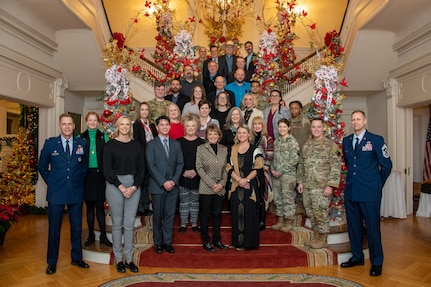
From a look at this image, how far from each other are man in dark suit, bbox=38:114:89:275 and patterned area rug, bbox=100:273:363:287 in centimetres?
97

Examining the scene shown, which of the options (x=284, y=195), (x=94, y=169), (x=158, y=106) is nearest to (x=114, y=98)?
(x=158, y=106)

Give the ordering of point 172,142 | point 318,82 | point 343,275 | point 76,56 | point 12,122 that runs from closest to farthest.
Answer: point 343,275, point 172,142, point 318,82, point 76,56, point 12,122

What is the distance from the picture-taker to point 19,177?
866cm

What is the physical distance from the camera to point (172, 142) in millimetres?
4805

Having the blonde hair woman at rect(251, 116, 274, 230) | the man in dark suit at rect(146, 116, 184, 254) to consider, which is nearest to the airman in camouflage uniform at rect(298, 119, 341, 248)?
the blonde hair woman at rect(251, 116, 274, 230)

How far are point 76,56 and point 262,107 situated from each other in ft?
16.1

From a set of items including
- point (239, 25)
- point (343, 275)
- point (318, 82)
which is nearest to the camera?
point (343, 275)

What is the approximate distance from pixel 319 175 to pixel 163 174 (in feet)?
6.78

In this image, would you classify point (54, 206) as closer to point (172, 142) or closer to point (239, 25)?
point (172, 142)

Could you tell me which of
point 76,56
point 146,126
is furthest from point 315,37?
point 146,126

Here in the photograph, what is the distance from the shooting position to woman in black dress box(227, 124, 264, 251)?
4.89 metres

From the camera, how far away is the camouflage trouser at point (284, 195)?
5.27 m

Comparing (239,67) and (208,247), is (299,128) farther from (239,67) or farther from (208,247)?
(208,247)

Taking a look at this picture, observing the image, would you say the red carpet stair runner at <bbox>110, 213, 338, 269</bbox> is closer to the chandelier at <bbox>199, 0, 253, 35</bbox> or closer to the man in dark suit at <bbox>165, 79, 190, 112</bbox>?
the man in dark suit at <bbox>165, 79, 190, 112</bbox>
